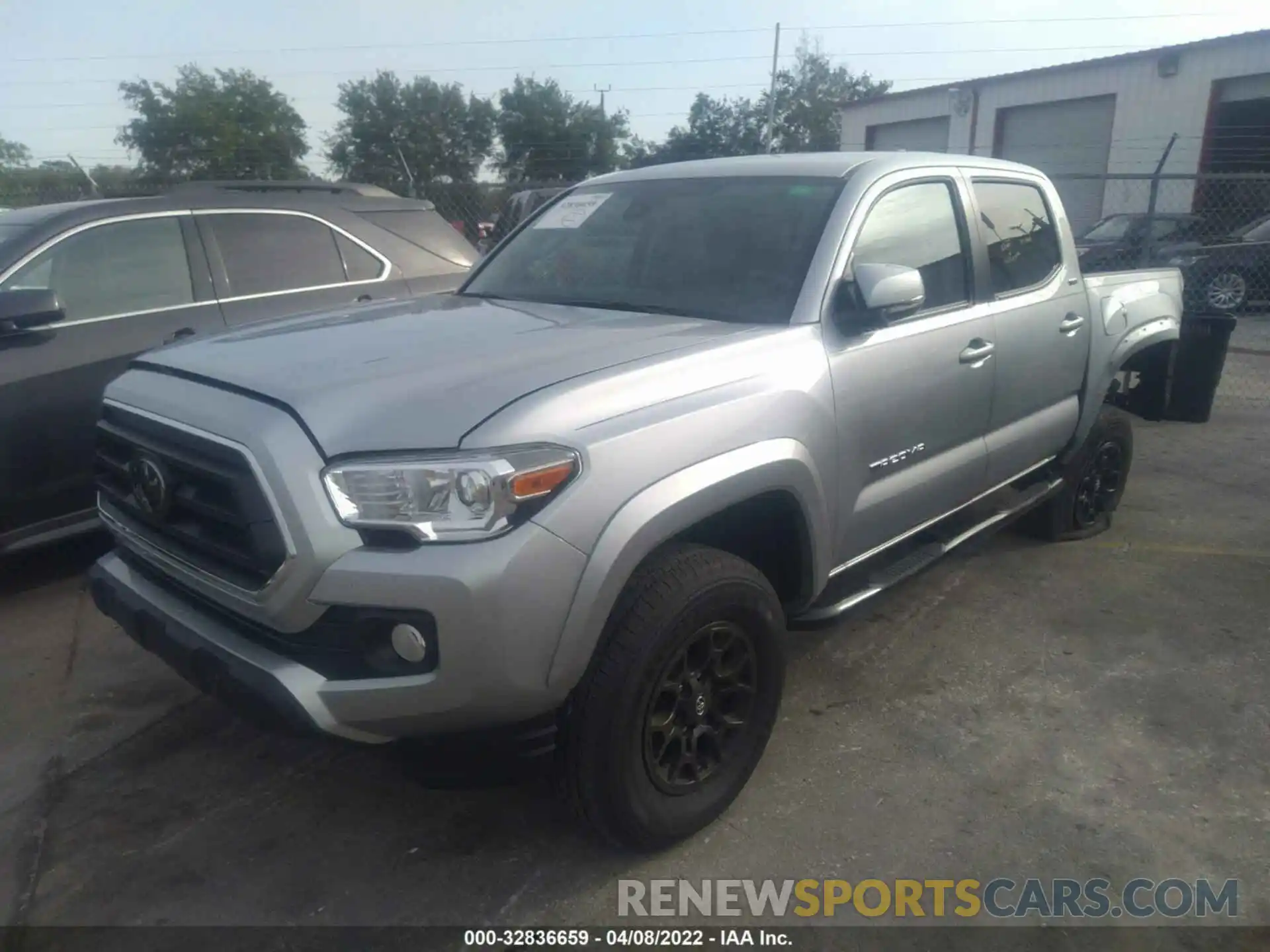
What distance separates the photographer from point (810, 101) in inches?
2351

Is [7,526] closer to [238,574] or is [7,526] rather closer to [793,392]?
[238,574]

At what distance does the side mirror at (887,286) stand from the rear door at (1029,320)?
102cm

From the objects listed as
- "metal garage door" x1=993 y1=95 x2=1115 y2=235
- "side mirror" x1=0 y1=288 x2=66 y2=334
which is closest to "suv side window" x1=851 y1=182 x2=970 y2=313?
"side mirror" x1=0 y1=288 x2=66 y2=334

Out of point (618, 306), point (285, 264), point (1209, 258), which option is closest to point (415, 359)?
point (618, 306)

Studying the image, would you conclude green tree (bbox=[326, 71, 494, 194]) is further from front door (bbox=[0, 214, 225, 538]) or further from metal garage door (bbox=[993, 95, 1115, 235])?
front door (bbox=[0, 214, 225, 538])

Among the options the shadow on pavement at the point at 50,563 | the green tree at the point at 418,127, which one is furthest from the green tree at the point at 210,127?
the shadow on pavement at the point at 50,563

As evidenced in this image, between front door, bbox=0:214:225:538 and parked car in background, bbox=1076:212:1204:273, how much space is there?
12.4 meters

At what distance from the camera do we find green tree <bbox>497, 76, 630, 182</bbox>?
46812 mm

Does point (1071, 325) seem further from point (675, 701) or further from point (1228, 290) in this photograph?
point (1228, 290)

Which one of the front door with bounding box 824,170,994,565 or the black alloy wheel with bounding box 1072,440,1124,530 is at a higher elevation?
the front door with bounding box 824,170,994,565

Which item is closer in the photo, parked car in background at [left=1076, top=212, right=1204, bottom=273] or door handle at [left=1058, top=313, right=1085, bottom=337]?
door handle at [left=1058, top=313, right=1085, bottom=337]

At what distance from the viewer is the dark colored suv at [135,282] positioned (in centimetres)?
429

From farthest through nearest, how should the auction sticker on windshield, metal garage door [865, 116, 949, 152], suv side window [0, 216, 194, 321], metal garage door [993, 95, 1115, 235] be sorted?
1. metal garage door [865, 116, 949, 152]
2. metal garage door [993, 95, 1115, 235]
3. suv side window [0, 216, 194, 321]
4. the auction sticker on windshield

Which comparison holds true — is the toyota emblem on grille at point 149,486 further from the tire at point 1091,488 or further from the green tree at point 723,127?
the green tree at point 723,127
